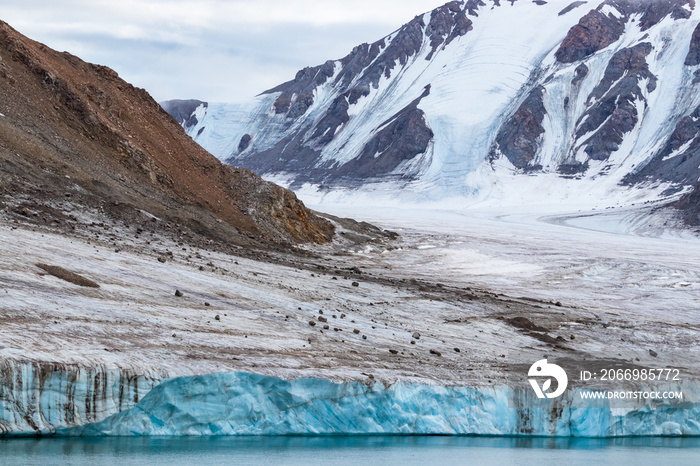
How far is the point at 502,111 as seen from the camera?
5453 inches

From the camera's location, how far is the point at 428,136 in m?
134

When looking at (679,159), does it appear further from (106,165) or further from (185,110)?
(185,110)

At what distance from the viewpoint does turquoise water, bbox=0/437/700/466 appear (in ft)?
53.5

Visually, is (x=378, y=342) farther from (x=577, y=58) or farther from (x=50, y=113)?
(x=577, y=58)

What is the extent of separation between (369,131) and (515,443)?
13432 cm

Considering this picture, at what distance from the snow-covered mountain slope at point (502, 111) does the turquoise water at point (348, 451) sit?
303 feet

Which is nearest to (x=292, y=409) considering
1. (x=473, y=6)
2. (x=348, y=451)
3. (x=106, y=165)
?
(x=348, y=451)

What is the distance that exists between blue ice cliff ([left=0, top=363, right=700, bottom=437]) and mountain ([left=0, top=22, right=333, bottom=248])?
→ 15.2 meters

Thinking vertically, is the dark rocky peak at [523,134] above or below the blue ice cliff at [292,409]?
above

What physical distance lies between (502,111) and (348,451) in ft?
408

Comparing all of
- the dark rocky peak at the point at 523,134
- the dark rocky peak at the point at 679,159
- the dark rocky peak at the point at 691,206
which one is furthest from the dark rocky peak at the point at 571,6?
the dark rocky peak at the point at 691,206

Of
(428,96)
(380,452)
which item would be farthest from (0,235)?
(428,96)

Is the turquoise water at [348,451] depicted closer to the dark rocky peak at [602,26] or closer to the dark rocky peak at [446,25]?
the dark rocky peak at [602,26]

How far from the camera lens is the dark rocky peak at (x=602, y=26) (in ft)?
485
